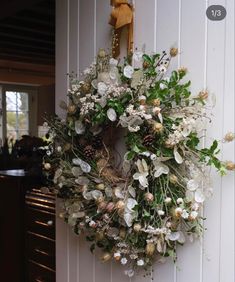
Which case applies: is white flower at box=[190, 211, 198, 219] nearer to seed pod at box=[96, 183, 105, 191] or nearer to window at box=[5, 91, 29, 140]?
seed pod at box=[96, 183, 105, 191]

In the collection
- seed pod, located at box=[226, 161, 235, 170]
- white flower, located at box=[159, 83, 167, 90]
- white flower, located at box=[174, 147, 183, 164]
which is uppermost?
white flower, located at box=[159, 83, 167, 90]

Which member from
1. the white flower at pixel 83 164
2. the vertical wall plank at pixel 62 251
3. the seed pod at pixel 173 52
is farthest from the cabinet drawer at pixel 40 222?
the seed pod at pixel 173 52

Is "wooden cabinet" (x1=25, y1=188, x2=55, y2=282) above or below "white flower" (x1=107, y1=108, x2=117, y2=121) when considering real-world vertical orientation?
below

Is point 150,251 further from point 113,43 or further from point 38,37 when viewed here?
point 38,37

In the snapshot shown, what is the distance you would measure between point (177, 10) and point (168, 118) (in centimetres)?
38

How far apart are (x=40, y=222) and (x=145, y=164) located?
1578 millimetres

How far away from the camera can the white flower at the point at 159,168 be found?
3.89ft

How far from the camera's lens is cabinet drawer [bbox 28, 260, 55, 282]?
8.26ft

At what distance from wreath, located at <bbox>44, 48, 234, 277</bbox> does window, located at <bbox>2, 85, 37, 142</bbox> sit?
218 inches

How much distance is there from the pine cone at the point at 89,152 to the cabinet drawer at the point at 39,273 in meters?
1.36

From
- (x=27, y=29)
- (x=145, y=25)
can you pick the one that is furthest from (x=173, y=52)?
(x=27, y=29)

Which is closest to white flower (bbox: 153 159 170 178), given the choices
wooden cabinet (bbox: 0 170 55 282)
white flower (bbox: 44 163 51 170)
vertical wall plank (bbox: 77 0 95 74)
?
white flower (bbox: 44 163 51 170)

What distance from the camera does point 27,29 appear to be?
3.45 meters

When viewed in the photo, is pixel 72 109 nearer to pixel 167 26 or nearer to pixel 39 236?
pixel 167 26
